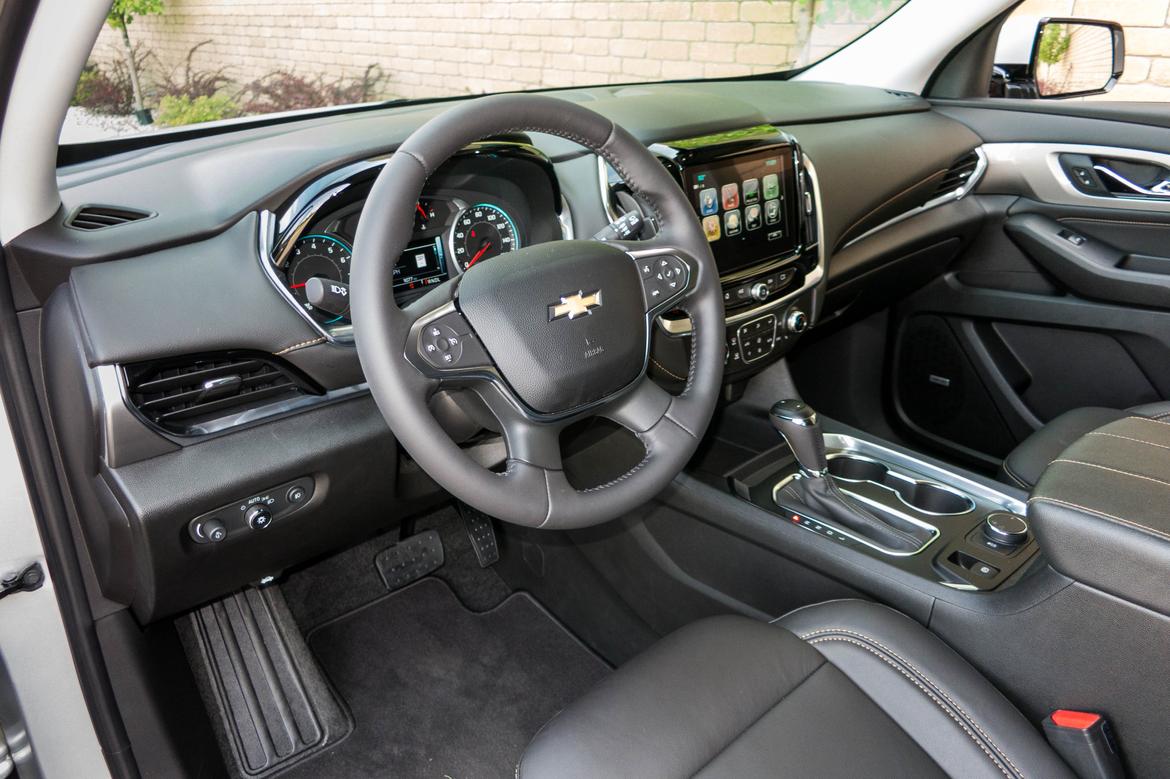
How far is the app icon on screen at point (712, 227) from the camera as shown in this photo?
1595mm

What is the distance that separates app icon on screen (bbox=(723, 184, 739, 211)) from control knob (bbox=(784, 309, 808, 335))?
28 centimetres

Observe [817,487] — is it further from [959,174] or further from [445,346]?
[959,174]

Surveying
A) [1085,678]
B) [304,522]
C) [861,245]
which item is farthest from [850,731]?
[861,245]

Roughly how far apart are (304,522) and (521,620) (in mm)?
844

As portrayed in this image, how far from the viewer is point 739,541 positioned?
162 centimetres

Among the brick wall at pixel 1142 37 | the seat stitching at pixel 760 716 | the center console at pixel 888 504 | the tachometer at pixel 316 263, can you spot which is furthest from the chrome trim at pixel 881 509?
the brick wall at pixel 1142 37

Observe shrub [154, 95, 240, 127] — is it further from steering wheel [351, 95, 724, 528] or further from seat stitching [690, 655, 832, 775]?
seat stitching [690, 655, 832, 775]

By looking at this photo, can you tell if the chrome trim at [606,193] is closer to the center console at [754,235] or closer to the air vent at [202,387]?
the center console at [754,235]

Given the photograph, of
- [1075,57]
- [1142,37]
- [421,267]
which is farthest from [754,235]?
[1142,37]

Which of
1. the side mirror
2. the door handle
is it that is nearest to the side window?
the side mirror

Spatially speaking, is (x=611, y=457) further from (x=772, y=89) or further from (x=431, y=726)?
(x=772, y=89)

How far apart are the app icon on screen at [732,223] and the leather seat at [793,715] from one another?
74 cm

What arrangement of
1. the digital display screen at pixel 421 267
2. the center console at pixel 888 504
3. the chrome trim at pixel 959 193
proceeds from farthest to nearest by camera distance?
the chrome trim at pixel 959 193 → the center console at pixel 888 504 → the digital display screen at pixel 421 267

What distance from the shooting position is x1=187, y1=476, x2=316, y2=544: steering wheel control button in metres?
1.26
